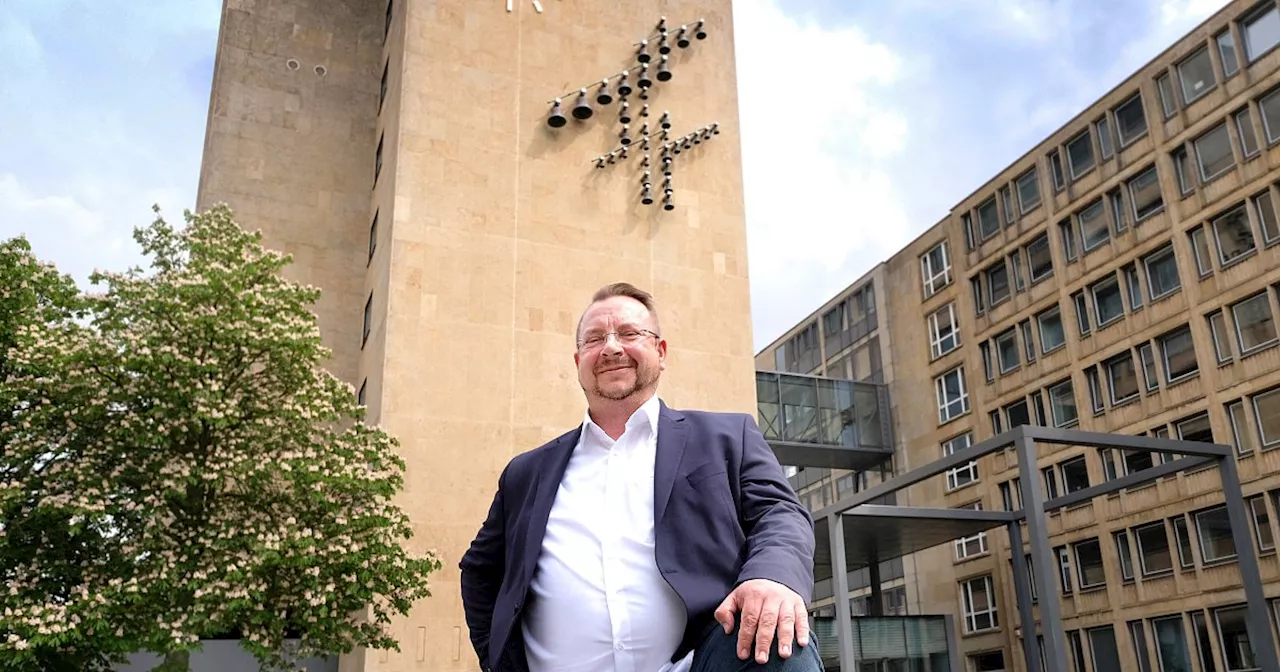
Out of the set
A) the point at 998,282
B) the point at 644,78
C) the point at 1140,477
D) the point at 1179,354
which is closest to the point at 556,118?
the point at 644,78

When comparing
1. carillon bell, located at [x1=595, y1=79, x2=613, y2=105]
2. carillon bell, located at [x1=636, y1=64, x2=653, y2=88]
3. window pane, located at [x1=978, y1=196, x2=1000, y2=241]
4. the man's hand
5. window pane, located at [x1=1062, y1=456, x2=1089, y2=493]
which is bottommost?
the man's hand

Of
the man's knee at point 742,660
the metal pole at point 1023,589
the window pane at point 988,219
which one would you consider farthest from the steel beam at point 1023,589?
the window pane at point 988,219

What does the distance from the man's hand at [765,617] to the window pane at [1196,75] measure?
3971 cm

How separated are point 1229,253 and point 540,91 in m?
24.2

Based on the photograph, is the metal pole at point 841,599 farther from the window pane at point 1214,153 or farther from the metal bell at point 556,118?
the window pane at point 1214,153

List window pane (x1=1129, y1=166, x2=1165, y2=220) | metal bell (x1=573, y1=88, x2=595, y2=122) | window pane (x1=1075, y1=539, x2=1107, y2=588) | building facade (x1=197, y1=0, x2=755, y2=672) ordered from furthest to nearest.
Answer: window pane (x1=1075, y1=539, x2=1107, y2=588) < window pane (x1=1129, y1=166, x2=1165, y2=220) < metal bell (x1=573, y1=88, x2=595, y2=122) < building facade (x1=197, y1=0, x2=755, y2=672)

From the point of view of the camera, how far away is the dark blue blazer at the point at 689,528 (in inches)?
109

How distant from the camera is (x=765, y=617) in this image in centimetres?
241

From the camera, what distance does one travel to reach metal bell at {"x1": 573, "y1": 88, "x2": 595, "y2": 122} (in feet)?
78.9

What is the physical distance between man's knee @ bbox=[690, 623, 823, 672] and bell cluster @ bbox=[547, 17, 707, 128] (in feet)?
72.1

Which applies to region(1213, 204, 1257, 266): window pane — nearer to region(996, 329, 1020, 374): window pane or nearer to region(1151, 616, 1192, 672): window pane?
region(996, 329, 1020, 374): window pane

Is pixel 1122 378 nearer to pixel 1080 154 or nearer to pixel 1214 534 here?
pixel 1214 534

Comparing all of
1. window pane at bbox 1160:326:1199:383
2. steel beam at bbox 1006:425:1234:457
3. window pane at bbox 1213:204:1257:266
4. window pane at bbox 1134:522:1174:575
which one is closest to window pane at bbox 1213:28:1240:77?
window pane at bbox 1213:204:1257:266

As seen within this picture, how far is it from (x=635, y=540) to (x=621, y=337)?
2.11ft
